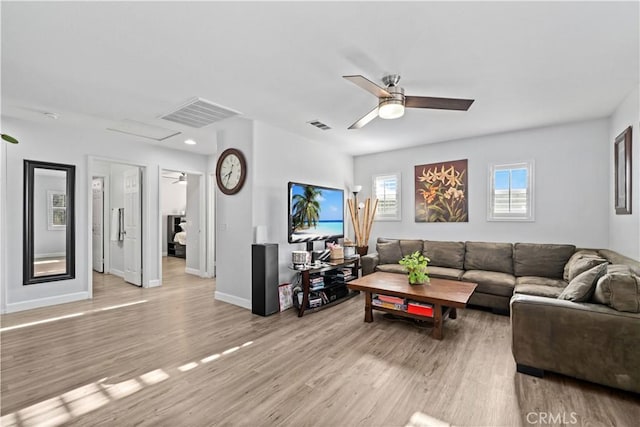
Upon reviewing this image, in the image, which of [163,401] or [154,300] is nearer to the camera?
[163,401]

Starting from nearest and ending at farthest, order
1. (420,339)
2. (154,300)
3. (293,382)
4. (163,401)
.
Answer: (163,401) < (293,382) < (420,339) < (154,300)

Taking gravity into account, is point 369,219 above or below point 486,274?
above

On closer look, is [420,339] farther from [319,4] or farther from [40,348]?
[40,348]

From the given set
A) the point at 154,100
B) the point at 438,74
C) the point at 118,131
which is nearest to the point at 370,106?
the point at 438,74

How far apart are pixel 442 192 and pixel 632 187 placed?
2.33 m

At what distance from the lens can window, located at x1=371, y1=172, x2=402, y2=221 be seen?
18.1ft

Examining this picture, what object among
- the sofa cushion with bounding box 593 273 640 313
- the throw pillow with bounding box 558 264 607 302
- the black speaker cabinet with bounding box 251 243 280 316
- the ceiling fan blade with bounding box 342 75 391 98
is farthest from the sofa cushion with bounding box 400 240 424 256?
the ceiling fan blade with bounding box 342 75 391 98

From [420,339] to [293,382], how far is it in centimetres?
142

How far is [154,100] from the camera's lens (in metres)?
3.23

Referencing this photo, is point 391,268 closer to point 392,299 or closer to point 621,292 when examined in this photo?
point 392,299

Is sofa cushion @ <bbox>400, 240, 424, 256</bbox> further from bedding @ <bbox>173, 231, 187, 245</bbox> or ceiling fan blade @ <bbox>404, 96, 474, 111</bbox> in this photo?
bedding @ <bbox>173, 231, 187, 245</bbox>

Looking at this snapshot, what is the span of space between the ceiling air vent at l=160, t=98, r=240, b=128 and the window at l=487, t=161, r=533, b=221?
12.8 ft

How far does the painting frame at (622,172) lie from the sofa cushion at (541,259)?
0.74 meters

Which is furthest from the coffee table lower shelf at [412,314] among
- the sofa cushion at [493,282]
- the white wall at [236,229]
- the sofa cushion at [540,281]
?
the white wall at [236,229]
